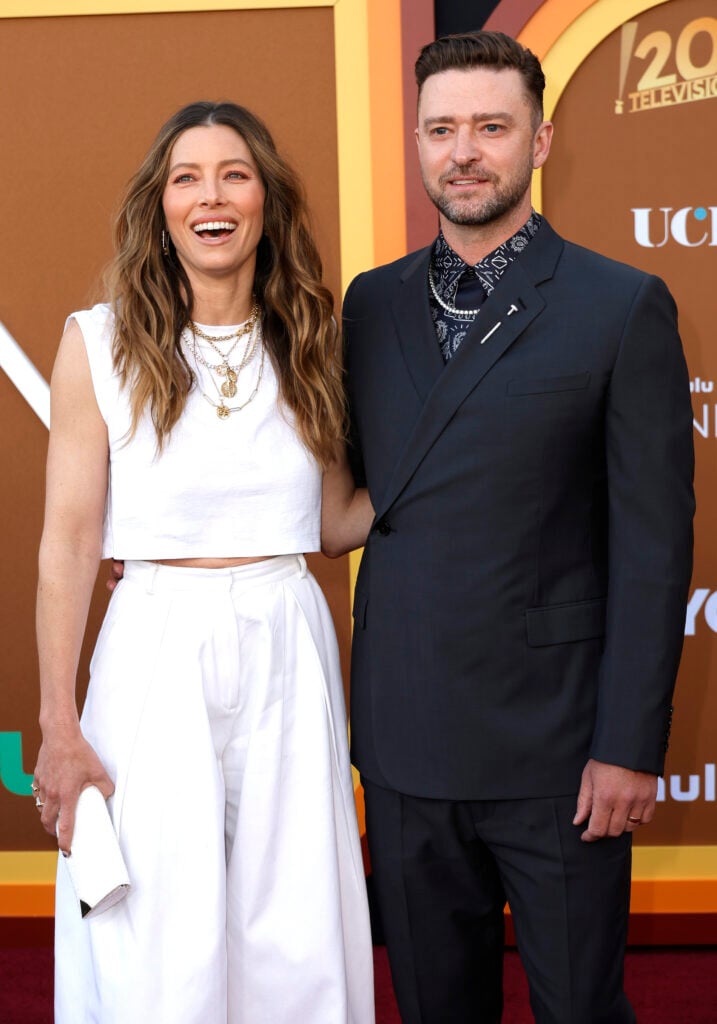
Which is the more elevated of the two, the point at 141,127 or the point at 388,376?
the point at 141,127

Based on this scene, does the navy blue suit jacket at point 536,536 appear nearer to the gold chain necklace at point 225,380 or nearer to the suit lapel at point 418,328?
Result: the suit lapel at point 418,328

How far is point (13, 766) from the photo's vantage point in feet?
10.7

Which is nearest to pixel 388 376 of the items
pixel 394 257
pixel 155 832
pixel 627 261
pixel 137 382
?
pixel 137 382

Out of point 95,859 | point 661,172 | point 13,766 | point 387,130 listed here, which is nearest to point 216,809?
point 95,859

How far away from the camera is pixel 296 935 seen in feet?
6.37

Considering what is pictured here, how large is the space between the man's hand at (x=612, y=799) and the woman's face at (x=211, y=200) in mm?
979

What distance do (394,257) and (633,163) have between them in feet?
2.03

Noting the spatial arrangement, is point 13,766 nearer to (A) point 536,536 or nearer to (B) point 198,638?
(B) point 198,638

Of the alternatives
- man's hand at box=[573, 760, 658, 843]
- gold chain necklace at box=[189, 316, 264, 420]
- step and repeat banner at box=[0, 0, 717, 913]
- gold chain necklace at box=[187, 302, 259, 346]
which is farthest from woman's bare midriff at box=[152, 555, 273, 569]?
step and repeat banner at box=[0, 0, 717, 913]

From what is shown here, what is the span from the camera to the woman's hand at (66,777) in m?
1.86

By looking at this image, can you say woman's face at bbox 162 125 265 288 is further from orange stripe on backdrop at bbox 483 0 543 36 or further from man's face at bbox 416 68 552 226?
orange stripe on backdrop at bbox 483 0 543 36

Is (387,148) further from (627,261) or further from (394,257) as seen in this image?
(627,261)

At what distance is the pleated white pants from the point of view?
187cm

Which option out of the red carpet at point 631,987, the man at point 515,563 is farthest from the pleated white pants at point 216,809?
the red carpet at point 631,987
